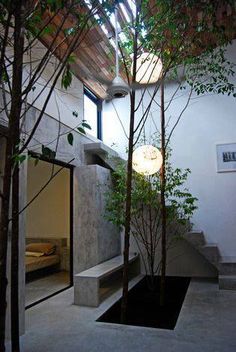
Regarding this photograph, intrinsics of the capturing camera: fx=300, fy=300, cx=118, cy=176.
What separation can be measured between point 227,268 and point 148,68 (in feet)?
11.5

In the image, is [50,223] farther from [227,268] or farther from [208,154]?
[227,268]

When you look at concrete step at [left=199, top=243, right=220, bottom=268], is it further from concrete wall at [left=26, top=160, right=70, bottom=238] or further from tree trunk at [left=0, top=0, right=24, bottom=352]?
tree trunk at [left=0, top=0, right=24, bottom=352]

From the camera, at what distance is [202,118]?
20.5 ft

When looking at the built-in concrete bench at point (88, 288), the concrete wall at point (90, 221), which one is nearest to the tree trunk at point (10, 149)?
the built-in concrete bench at point (88, 288)

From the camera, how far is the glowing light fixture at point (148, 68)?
12.1ft

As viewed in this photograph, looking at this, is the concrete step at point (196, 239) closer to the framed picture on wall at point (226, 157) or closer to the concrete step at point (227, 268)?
the concrete step at point (227, 268)

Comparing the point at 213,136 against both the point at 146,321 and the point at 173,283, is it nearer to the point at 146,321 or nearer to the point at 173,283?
the point at 173,283

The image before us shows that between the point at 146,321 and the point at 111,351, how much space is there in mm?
864

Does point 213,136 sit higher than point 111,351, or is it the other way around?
point 213,136

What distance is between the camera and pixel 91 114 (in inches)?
261

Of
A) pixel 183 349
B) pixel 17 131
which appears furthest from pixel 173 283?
pixel 17 131

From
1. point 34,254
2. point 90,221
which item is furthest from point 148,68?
point 34,254

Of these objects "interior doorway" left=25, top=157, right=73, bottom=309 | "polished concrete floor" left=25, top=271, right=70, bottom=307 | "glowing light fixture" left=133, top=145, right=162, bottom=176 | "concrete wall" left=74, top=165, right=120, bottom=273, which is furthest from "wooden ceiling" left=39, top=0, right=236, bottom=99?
"polished concrete floor" left=25, top=271, right=70, bottom=307

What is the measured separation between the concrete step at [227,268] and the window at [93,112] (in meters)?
3.60
